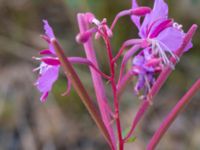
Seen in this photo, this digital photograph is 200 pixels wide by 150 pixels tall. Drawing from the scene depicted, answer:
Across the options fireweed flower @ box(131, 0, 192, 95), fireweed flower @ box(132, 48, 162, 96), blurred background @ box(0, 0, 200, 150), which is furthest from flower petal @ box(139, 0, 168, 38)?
blurred background @ box(0, 0, 200, 150)

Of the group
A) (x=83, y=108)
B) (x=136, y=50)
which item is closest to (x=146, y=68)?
(x=136, y=50)

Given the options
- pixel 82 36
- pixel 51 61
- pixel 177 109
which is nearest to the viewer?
pixel 82 36

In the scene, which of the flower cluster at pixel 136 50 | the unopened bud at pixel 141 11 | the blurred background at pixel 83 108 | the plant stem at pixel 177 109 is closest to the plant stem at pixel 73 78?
the flower cluster at pixel 136 50

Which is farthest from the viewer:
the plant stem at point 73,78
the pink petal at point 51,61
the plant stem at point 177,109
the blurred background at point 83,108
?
the blurred background at point 83,108

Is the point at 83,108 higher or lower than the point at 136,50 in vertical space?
lower

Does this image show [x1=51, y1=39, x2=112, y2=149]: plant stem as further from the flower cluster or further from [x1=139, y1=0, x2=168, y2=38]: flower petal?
[x1=139, y1=0, x2=168, y2=38]: flower petal

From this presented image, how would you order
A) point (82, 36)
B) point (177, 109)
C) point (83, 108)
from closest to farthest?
point (82, 36)
point (177, 109)
point (83, 108)

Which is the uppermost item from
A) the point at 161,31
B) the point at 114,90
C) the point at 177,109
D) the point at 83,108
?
the point at 161,31

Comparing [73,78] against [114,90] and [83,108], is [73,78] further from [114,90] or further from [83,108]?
[83,108]

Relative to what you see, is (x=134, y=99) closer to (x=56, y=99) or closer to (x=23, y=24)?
(x=56, y=99)

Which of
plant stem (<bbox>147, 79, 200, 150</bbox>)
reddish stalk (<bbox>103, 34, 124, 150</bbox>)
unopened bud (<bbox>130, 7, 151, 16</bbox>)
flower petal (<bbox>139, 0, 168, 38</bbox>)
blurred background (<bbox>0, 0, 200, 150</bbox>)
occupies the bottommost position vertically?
blurred background (<bbox>0, 0, 200, 150</bbox>)

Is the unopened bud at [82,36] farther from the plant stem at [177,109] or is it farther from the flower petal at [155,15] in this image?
the plant stem at [177,109]

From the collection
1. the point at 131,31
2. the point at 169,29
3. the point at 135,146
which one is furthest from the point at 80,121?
the point at 169,29
